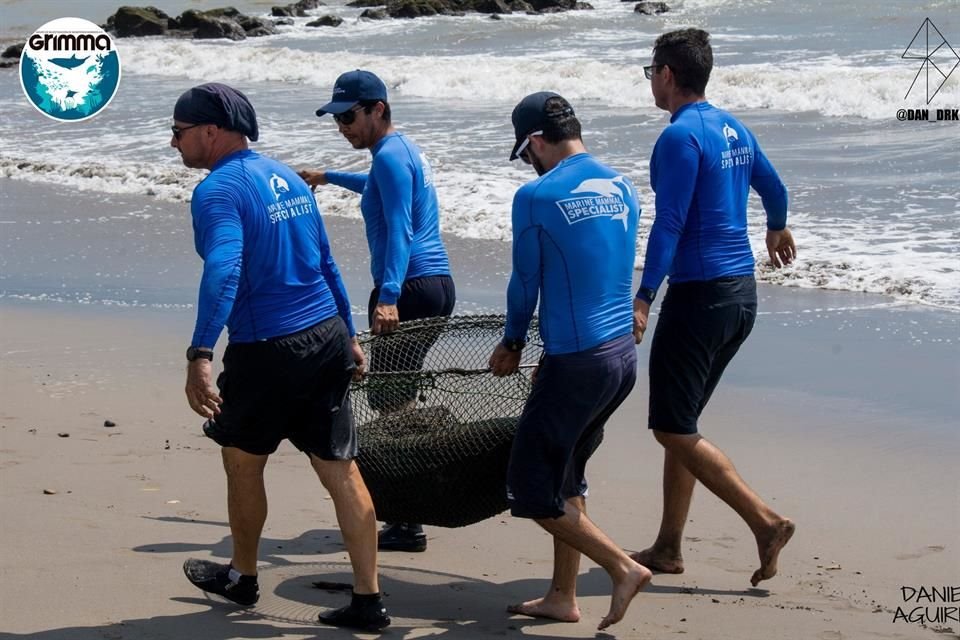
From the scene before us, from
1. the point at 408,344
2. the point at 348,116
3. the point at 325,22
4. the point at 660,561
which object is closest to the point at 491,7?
the point at 325,22

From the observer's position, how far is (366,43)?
35750 mm

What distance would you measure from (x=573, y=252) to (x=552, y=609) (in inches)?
50.1

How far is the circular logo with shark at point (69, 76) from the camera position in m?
21.6

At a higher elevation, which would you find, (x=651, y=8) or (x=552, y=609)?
(x=651, y=8)

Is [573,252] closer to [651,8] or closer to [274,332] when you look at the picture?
[274,332]

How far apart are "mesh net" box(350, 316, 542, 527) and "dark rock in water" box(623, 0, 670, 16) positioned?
36.8 m

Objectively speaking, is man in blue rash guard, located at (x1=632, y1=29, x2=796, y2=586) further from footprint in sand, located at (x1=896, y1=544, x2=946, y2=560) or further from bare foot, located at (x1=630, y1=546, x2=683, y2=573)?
footprint in sand, located at (x1=896, y1=544, x2=946, y2=560)

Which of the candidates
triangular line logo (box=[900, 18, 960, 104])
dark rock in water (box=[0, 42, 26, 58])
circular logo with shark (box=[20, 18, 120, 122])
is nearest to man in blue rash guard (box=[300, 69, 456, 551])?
triangular line logo (box=[900, 18, 960, 104])

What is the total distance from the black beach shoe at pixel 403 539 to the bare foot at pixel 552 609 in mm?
918

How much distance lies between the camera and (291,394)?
14.6 ft

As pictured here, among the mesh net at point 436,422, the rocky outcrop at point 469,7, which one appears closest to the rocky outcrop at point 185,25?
the rocky outcrop at point 469,7

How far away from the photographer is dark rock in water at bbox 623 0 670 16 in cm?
4103

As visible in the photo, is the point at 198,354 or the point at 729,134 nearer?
the point at 198,354

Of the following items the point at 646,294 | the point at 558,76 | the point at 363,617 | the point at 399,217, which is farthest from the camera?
the point at 558,76
